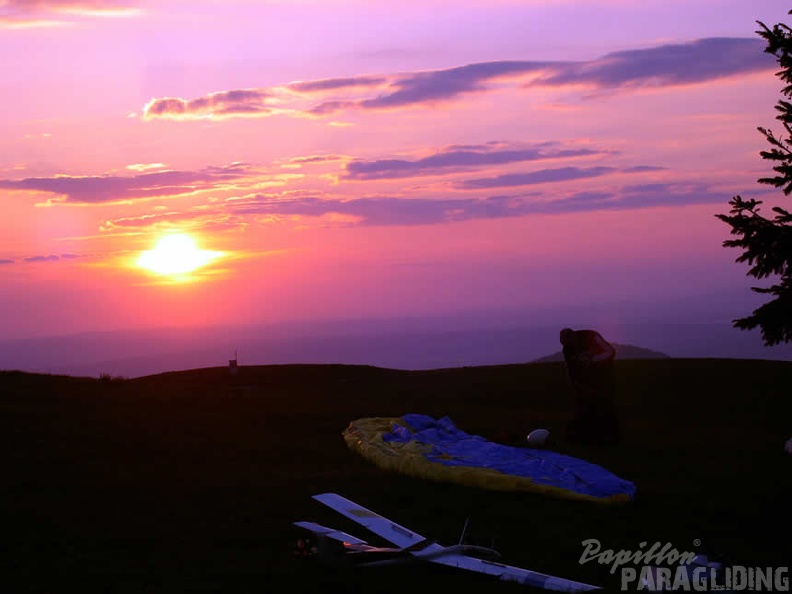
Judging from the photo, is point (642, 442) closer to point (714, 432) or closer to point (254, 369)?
point (714, 432)

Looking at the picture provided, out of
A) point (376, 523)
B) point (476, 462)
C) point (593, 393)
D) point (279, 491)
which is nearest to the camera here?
point (376, 523)

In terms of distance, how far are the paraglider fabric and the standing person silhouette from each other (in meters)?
2.85

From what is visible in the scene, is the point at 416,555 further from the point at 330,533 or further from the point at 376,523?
the point at 376,523

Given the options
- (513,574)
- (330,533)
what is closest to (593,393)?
(513,574)

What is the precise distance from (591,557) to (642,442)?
10.00 meters

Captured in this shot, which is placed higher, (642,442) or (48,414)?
(48,414)

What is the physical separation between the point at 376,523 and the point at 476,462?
15.0 ft

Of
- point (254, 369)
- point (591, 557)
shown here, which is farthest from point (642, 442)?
point (254, 369)

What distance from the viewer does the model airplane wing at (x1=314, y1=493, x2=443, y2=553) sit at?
11070 millimetres

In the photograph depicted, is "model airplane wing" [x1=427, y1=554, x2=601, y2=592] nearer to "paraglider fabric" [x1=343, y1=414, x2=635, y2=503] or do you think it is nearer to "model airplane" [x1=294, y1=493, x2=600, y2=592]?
"model airplane" [x1=294, y1=493, x2=600, y2=592]

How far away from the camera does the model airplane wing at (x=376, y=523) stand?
36.3ft

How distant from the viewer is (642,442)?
2041 cm

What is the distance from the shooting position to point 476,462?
52.9 feet

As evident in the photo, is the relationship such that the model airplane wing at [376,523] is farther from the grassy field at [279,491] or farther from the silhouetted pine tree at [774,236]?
the silhouetted pine tree at [774,236]
